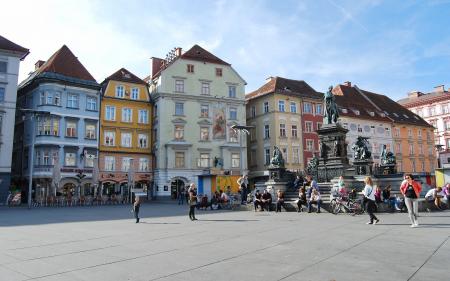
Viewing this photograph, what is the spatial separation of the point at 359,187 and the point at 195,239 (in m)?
14.0

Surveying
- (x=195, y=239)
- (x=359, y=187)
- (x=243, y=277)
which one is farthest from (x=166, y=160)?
(x=243, y=277)

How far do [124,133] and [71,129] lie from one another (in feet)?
20.3

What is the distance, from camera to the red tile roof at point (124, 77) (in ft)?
156

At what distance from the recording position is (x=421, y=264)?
6996mm

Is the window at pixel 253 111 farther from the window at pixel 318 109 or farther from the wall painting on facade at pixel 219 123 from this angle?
the window at pixel 318 109

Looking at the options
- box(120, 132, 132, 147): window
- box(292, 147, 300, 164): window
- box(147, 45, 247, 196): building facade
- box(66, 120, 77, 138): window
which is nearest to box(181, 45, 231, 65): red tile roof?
box(147, 45, 247, 196): building facade

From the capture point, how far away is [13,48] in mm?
40750

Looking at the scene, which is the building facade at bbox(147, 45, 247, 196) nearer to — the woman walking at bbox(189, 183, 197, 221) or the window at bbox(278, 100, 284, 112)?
the window at bbox(278, 100, 284, 112)

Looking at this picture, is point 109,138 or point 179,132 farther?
point 179,132

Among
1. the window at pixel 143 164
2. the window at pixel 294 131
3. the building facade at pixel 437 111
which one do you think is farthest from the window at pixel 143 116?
the building facade at pixel 437 111

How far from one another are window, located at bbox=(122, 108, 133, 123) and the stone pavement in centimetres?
3569

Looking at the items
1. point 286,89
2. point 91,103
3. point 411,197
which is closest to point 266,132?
point 286,89

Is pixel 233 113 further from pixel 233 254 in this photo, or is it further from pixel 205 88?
pixel 233 254

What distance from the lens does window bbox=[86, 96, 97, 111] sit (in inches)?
1769
